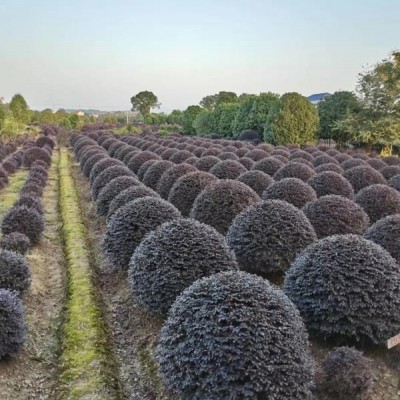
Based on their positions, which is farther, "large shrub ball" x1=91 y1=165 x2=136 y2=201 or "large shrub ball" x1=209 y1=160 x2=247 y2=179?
"large shrub ball" x1=91 y1=165 x2=136 y2=201

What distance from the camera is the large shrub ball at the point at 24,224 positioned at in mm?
12883

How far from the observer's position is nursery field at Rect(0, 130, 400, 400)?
5266 mm

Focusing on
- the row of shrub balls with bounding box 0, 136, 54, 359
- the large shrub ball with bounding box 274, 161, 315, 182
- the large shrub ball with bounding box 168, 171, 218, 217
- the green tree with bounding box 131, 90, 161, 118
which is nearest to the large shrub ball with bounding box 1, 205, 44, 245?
the row of shrub balls with bounding box 0, 136, 54, 359

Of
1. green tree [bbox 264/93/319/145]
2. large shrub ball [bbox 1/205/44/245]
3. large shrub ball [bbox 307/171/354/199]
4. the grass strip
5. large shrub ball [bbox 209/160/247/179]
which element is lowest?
the grass strip

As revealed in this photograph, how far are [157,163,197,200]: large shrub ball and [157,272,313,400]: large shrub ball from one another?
1011 cm

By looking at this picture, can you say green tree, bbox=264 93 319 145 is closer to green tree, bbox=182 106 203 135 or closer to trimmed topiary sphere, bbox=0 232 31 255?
trimmed topiary sphere, bbox=0 232 31 255

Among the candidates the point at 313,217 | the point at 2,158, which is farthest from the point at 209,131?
the point at 313,217

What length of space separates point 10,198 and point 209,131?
39107 mm

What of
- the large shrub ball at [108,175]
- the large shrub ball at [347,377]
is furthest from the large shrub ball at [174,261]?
the large shrub ball at [108,175]

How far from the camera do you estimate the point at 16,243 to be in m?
11.5

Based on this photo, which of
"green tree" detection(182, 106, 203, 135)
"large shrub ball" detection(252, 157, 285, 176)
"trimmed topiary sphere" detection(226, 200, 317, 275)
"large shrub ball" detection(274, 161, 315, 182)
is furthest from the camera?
"green tree" detection(182, 106, 203, 135)

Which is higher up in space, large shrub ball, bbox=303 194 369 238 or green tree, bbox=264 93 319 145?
green tree, bbox=264 93 319 145

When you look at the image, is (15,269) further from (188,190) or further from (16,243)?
(188,190)

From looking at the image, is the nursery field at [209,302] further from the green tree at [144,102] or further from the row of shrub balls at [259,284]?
the green tree at [144,102]
